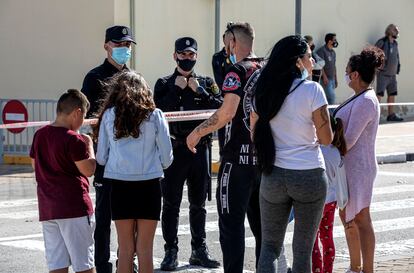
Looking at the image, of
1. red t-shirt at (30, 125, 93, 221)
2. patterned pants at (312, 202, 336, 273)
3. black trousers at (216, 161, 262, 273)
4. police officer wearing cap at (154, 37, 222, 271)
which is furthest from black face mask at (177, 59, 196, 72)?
red t-shirt at (30, 125, 93, 221)

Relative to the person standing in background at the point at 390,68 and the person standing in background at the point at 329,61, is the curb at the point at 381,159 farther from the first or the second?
the person standing in background at the point at 390,68

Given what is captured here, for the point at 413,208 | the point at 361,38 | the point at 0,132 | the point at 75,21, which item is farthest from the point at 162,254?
the point at 361,38

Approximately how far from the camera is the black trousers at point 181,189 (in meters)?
8.48

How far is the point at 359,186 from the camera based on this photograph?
746cm

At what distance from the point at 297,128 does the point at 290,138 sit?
8 centimetres

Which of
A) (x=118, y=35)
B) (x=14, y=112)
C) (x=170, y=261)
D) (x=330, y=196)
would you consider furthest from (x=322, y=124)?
(x=14, y=112)

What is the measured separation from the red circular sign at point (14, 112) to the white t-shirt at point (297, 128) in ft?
32.6

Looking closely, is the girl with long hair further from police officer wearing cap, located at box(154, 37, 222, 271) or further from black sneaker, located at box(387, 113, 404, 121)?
black sneaker, located at box(387, 113, 404, 121)

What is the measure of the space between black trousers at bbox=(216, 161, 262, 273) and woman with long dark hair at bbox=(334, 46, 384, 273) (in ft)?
2.64

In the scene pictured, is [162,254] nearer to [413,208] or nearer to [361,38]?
[413,208]

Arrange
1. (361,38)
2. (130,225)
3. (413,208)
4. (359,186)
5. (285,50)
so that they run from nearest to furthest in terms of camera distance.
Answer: (285,50), (130,225), (359,186), (413,208), (361,38)

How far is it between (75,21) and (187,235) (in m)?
8.66

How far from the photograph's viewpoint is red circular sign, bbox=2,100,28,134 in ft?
50.7

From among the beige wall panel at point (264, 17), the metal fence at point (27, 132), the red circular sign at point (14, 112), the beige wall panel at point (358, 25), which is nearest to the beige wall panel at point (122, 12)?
the metal fence at point (27, 132)
